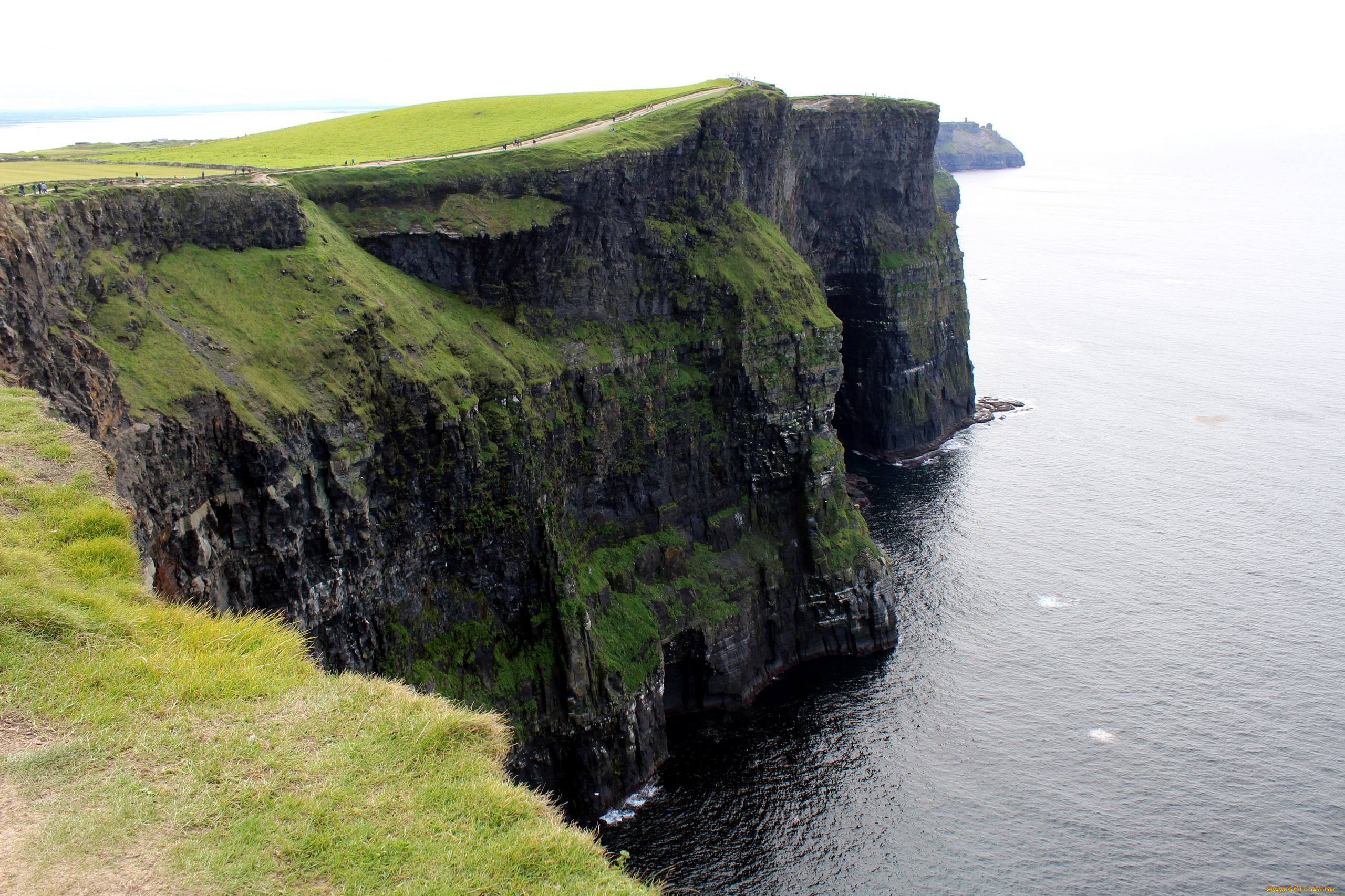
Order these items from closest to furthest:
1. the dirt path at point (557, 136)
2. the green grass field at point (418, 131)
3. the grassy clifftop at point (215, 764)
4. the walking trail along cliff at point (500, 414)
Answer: the grassy clifftop at point (215, 764) < the walking trail along cliff at point (500, 414) < the dirt path at point (557, 136) < the green grass field at point (418, 131)

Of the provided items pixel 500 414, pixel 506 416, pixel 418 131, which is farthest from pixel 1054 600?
pixel 418 131

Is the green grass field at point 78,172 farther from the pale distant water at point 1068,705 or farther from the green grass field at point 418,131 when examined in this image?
the pale distant water at point 1068,705

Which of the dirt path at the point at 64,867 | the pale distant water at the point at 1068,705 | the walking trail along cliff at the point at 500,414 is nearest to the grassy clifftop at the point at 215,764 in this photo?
the dirt path at the point at 64,867

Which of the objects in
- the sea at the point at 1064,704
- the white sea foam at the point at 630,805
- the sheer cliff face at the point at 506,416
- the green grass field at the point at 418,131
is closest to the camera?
the sheer cliff face at the point at 506,416

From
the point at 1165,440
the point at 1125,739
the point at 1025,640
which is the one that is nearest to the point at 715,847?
the point at 1125,739

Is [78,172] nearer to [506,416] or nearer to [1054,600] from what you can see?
[506,416]

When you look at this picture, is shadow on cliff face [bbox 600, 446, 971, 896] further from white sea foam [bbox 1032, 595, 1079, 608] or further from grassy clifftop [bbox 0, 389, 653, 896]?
grassy clifftop [bbox 0, 389, 653, 896]

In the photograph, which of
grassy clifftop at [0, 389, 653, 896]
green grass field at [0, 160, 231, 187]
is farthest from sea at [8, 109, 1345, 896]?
green grass field at [0, 160, 231, 187]
